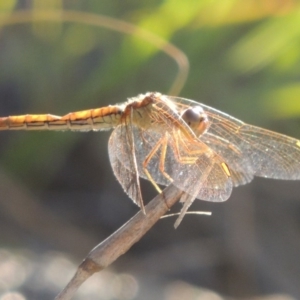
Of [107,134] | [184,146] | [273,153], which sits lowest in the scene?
[273,153]

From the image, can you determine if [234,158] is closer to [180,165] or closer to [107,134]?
[180,165]

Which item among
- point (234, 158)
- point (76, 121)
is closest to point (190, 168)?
point (234, 158)

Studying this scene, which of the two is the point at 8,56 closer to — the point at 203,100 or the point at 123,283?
the point at 203,100

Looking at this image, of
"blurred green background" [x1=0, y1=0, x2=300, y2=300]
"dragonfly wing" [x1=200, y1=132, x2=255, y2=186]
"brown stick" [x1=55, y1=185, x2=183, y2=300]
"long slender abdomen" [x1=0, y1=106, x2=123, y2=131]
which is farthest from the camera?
"blurred green background" [x1=0, y1=0, x2=300, y2=300]

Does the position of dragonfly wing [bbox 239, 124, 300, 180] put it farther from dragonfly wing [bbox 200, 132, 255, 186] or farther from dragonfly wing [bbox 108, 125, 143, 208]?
dragonfly wing [bbox 108, 125, 143, 208]

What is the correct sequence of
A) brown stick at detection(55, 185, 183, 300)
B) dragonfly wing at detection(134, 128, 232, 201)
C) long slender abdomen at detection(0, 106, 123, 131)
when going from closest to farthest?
brown stick at detection(55, 185, 183, 300)
dragonfly wing at detection(134, 128, 232, 201)
long slender abdomen at detection(0, 106, 123, 131)

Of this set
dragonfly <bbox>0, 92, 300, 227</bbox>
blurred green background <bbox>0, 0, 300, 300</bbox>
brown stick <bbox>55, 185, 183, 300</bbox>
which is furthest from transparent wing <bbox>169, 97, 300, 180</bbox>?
blurred green background <bbox>0, 0, 300, 300</bbox>
